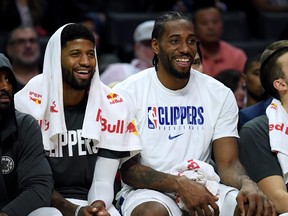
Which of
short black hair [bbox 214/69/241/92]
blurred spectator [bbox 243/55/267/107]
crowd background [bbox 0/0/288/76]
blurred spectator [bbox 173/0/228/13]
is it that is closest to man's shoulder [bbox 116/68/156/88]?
blurred spectator [bbox 243/55/267/107]

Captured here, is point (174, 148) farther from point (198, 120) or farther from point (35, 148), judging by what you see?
point (35, 148)

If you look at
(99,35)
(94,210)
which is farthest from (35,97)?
(99,35)

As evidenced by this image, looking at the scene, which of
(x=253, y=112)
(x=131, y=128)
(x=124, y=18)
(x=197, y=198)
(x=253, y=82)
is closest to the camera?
(x=197, y=198)

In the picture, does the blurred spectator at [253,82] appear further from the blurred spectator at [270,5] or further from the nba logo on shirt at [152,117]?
the blurred spectator at [270,5]

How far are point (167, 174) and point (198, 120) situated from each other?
18.4 inches

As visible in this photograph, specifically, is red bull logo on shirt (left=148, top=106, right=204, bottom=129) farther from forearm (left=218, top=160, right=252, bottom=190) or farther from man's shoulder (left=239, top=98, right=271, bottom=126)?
man's shoulder (left=239, top=98, right=271, bottom=126)

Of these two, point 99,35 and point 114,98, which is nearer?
point 114,98

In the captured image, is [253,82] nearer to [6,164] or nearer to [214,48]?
[214,48]

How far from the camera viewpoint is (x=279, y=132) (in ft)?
18.3

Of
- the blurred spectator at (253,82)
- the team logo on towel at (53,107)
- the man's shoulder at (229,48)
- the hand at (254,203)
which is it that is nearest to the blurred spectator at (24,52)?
the man's shoulder at (229,48)

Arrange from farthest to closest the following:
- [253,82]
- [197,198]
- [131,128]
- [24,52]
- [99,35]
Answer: [99,35] → [24,52] → [253,82] → [131,128] → [197,198]

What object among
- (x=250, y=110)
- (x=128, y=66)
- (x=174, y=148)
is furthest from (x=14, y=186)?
(x=128, y=66)

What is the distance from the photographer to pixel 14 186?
17.3 ft

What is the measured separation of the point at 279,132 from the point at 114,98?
1004mm
